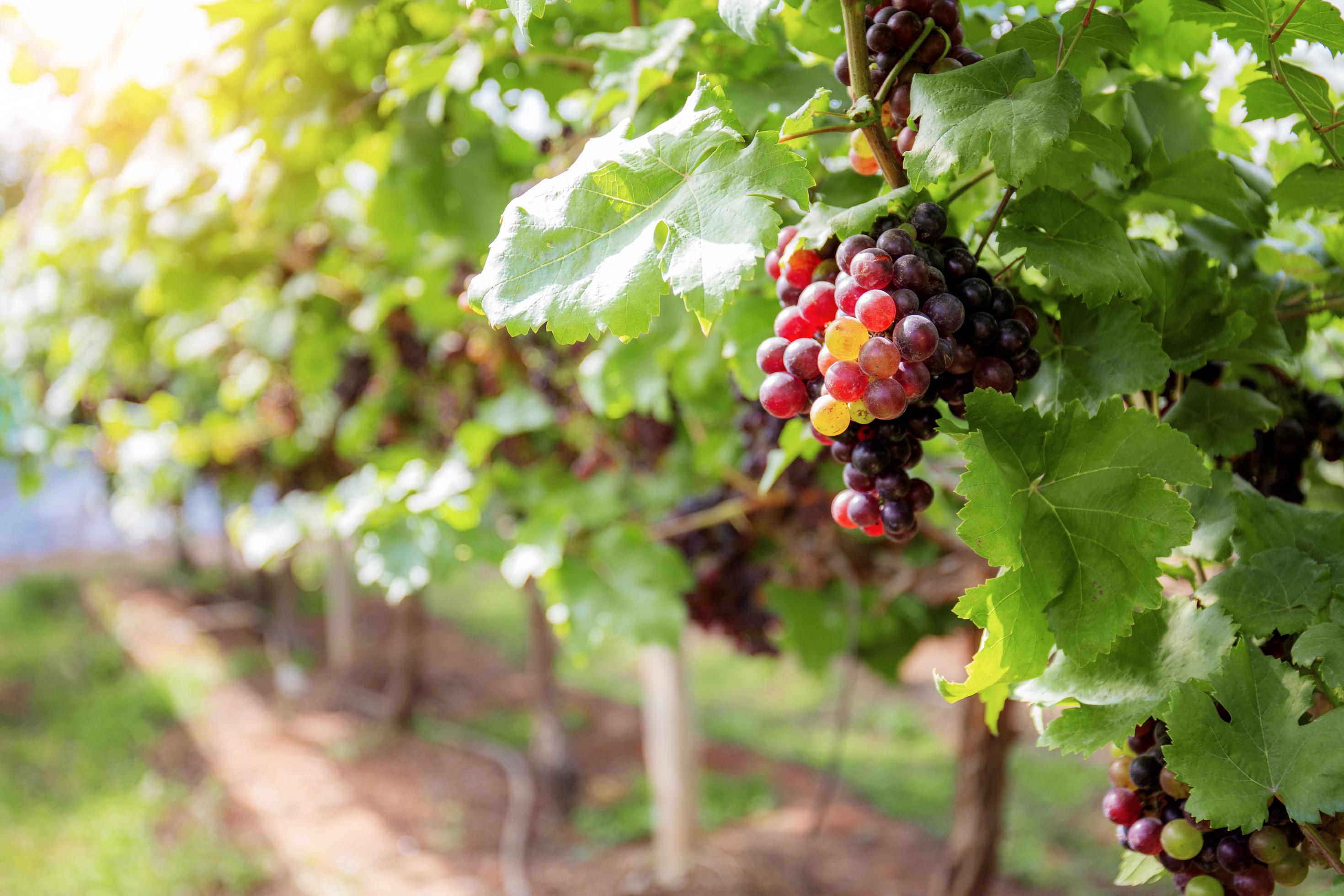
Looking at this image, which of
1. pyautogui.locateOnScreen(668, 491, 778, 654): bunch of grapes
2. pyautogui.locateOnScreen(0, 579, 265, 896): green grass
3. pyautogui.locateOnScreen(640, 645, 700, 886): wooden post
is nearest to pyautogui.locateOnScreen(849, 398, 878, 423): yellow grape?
pyautogui.locateOnScreen(668, 491, 778, 654): bunch of grapes

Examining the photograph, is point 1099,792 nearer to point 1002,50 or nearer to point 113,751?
point 1002,50

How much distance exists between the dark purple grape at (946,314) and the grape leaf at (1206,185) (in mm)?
342

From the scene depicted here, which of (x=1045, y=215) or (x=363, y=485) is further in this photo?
(x=363, y=485)

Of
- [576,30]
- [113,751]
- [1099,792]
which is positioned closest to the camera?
[576,30]

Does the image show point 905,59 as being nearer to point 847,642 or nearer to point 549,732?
point 847,642

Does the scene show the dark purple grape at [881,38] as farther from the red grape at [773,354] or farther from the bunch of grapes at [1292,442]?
the bunch of grapes at [1292,442]

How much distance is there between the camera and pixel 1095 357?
75cm

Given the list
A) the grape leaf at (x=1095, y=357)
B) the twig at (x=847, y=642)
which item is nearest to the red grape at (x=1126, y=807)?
the grape leaf at (x=1095, y=357)

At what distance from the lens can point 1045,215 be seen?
71 centimetres

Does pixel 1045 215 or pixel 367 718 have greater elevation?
pixel 1045 215

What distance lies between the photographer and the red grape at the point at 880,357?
1.98 feet

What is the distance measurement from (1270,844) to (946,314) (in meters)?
0.49

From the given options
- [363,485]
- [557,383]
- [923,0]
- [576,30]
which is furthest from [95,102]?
[923,0]

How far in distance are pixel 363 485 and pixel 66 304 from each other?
2.20 m
